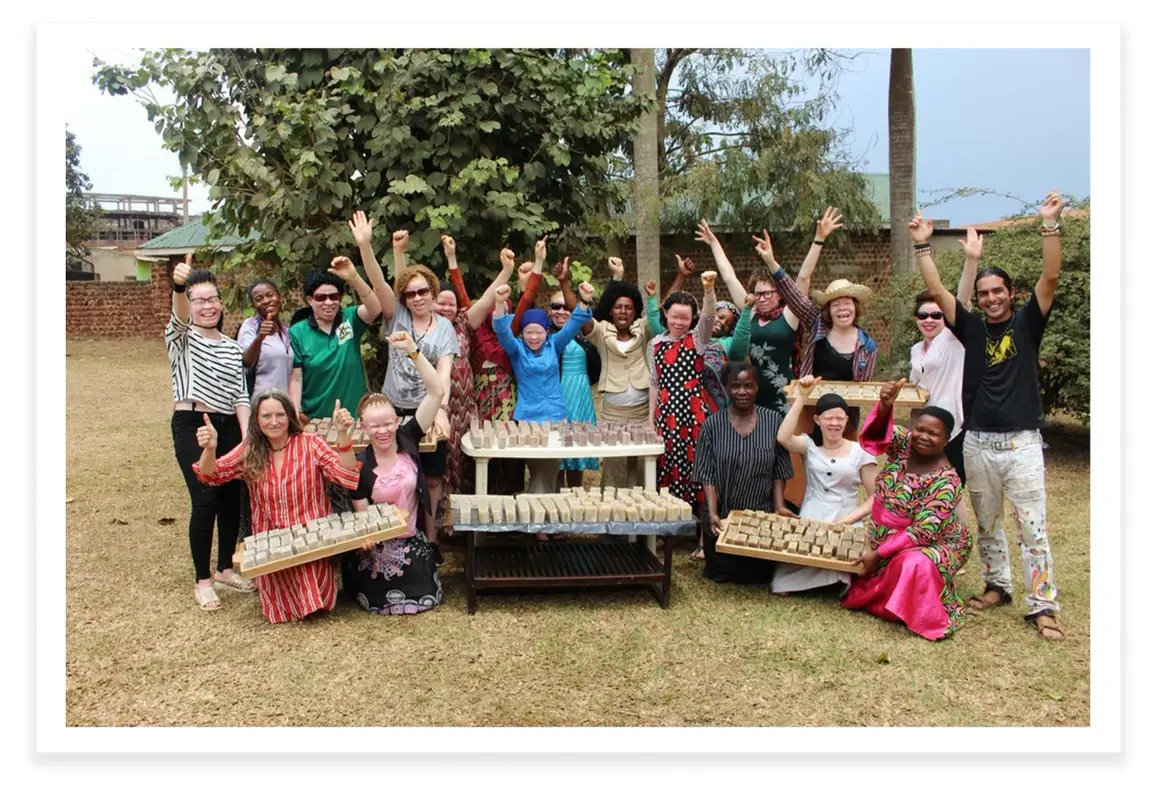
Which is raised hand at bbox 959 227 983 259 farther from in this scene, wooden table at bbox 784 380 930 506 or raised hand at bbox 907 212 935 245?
wooden table at bbox 784 380 930 506

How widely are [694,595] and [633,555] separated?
1.55 ft

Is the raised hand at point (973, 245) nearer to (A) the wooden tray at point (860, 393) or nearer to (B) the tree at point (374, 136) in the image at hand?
(A) the wooden tray at point (860, 393)

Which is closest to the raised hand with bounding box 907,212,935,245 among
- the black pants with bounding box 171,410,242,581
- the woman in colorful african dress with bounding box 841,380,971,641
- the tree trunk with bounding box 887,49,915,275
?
the woman in colorful african dress with bounding box 841,380,971,641

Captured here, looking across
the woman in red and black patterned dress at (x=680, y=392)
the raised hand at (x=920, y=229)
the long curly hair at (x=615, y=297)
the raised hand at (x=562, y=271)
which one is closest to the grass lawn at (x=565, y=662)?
the woman in red and black patterned dress at (x=680, y=392)

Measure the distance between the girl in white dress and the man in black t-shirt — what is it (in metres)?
0.64

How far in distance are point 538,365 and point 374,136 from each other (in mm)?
1967

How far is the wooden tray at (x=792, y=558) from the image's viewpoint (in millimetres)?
4961

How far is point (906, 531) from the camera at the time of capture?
491cm

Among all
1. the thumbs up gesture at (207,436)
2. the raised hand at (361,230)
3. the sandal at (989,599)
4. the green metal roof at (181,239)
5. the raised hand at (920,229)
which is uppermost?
the green metal roof at (181,239)

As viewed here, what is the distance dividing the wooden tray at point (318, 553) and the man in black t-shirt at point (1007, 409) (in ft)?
9.98

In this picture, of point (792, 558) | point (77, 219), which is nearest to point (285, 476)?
point (792, 558)

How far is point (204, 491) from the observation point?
17.1 ft

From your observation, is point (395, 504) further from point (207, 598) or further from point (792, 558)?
point (792, 558)

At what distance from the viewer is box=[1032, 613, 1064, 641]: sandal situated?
471 centimetres
